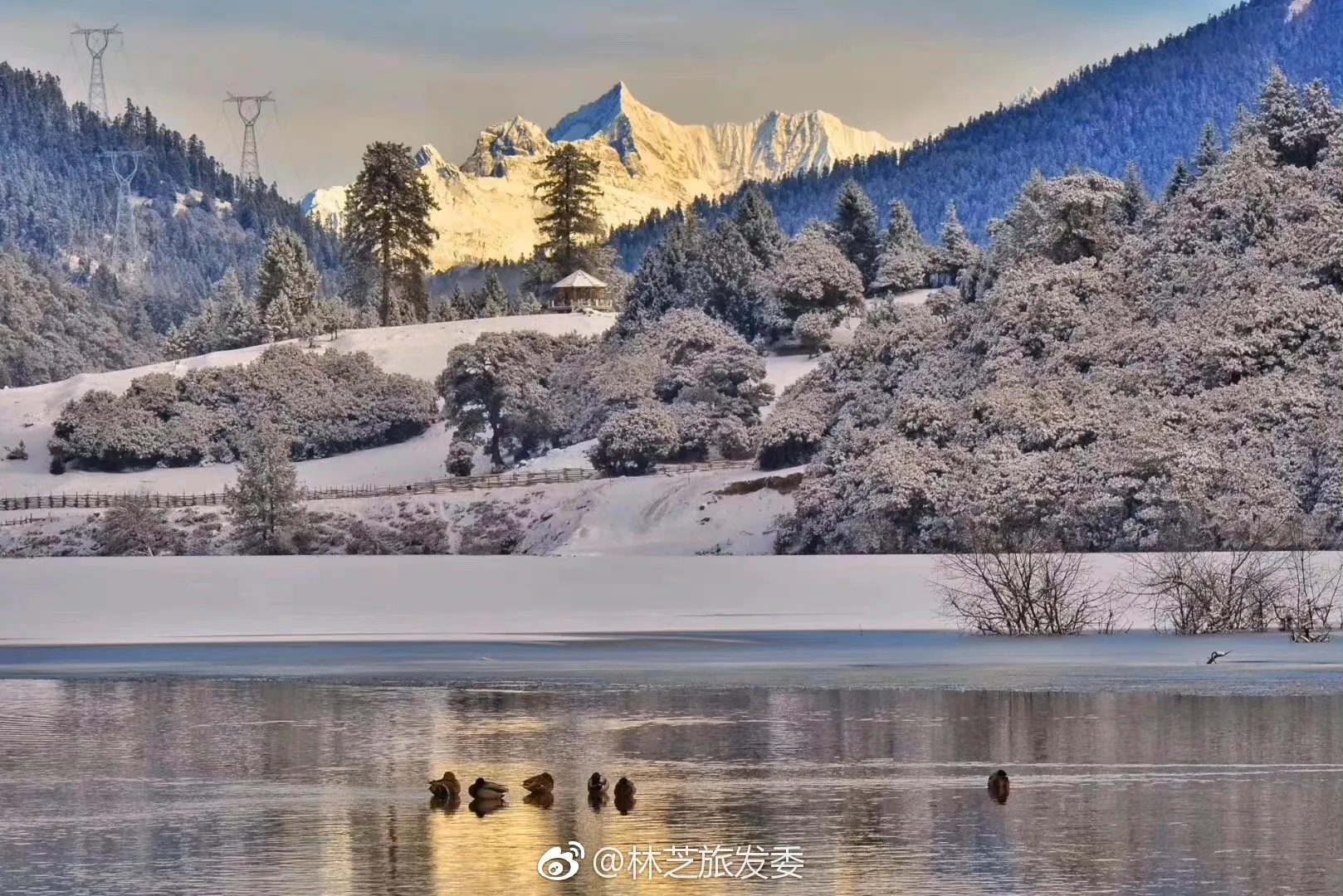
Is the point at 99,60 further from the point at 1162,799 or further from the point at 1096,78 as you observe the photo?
the point at 1162,799

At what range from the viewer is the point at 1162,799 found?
46.2 feet

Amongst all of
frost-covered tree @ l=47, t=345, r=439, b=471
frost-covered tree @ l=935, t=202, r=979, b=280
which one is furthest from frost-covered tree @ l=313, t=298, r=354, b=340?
frost-covered tree @ l=935, t=202, r=979, b=280

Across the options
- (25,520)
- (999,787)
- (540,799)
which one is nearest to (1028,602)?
(999,787)

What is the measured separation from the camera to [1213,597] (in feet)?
95.2

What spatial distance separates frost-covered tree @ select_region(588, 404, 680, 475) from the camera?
74.6 metres

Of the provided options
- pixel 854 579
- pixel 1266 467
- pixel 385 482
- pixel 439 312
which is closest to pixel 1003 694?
pixel 854 579

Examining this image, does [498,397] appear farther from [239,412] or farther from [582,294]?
[582,294]

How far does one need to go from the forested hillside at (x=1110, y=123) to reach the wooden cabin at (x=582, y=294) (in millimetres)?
38959

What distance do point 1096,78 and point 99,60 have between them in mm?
75395

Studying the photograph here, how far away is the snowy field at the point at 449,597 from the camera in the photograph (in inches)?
1210

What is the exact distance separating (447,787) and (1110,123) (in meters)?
153

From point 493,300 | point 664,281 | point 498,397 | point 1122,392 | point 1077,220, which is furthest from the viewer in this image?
point 493,300

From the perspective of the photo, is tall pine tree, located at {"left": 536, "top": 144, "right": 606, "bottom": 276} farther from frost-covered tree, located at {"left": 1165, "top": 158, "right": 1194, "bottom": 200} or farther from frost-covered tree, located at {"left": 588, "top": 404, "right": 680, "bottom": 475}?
frost-covered tree, located at {"left": 588, "top": 404, "right": 680, "bottom": 475}

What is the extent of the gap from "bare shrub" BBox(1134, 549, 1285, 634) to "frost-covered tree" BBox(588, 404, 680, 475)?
45.0 m
